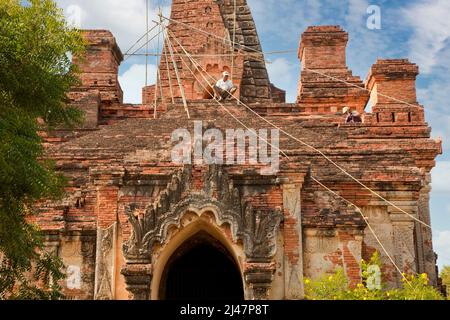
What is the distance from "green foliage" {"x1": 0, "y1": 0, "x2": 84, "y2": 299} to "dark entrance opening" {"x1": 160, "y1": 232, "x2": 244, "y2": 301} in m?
2.89

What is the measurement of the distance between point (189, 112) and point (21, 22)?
16.2ft

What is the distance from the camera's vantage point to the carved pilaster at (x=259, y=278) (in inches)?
408

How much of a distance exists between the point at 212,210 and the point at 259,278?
1.19m

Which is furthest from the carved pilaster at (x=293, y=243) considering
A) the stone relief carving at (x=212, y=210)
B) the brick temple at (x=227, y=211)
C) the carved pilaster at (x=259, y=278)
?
the carved pilaster at (x=259, y=278)

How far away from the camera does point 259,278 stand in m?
10.3

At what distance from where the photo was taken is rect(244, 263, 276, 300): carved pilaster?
1035 cm

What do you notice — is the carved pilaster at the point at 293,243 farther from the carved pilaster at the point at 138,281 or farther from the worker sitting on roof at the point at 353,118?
the worker sitting on roof at the point at 353,118

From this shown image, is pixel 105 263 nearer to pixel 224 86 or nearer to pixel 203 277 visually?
pixel 203 277

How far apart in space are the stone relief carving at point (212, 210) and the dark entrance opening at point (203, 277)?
65.9 inches

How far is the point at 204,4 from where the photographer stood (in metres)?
22.2

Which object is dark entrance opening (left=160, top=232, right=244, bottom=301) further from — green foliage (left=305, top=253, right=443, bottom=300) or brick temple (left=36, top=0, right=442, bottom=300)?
green foliage (left=305, top=253, right=443, bottom=300)

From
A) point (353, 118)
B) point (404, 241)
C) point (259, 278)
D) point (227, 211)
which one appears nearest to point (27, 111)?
point (227, 211)
